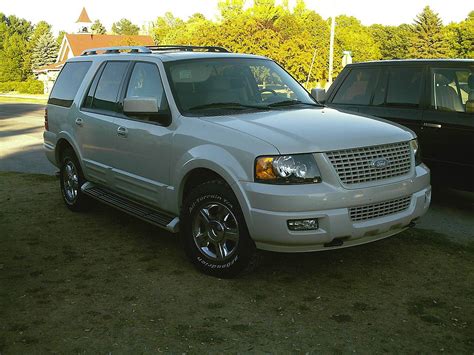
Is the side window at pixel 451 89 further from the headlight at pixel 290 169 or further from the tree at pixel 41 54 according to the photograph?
the tree at pixel 41 54

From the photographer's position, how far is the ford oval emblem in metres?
4.45

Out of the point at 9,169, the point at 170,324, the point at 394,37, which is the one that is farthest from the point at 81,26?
the point at 170,324

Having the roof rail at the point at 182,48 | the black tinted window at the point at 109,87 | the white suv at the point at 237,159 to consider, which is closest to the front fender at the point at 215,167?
the white suv at the point at 237,159

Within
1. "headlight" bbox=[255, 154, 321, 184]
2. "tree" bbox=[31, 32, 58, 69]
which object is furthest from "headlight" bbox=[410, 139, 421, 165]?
"tree" bbox=[31, 32, 58, 69]

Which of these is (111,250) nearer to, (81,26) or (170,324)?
(170,324)

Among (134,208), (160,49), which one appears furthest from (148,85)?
(134,208)

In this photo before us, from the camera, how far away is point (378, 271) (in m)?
4.88

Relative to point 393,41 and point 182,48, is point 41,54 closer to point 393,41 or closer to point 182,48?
point 393,41

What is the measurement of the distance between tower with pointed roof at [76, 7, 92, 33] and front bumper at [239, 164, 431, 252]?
118861 mm

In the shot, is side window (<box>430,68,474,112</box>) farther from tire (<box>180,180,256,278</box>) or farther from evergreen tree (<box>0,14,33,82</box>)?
evergreen tree (<box>0,14,33,82</box>)

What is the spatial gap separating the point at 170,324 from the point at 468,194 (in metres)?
5.74

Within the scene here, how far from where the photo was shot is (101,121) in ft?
19.9

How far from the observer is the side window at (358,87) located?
7.62m

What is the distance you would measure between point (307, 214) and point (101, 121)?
287cm
